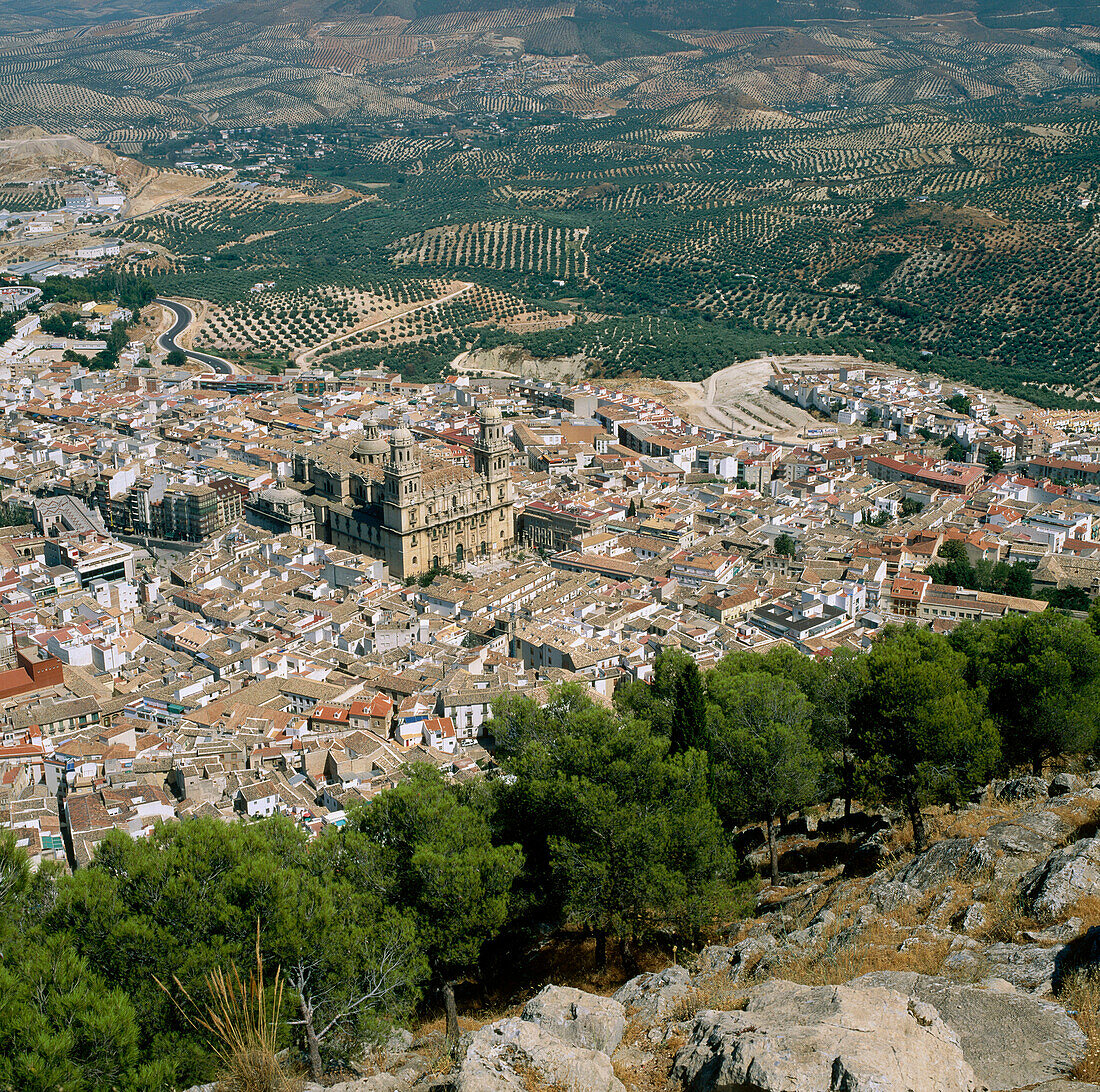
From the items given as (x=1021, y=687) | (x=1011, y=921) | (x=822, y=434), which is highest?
(x=1011, y=921)

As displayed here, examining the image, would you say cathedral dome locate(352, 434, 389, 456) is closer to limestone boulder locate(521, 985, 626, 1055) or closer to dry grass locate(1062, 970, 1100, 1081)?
limestone boulder locate(521, 985, 626, 1055)

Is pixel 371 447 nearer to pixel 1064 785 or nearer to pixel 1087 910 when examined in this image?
pixel 1064 785

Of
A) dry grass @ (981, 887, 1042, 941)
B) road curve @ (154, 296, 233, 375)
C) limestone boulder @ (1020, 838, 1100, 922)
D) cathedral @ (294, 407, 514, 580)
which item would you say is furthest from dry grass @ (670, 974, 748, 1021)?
road curve @ (154, 296, 233, 375)

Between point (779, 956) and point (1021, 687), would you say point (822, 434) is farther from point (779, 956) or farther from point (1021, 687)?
point (779, 956)

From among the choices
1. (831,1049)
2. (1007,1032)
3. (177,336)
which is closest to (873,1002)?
(831,1049)

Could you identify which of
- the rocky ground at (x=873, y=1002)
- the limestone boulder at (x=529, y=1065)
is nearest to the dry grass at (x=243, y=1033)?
the rocky ground at (x=873, y=1002)

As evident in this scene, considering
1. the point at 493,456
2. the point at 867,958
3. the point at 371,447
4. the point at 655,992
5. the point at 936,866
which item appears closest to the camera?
the point at 867,958

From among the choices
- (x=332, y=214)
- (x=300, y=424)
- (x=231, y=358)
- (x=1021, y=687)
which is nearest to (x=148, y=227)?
(x=332, y=214)
